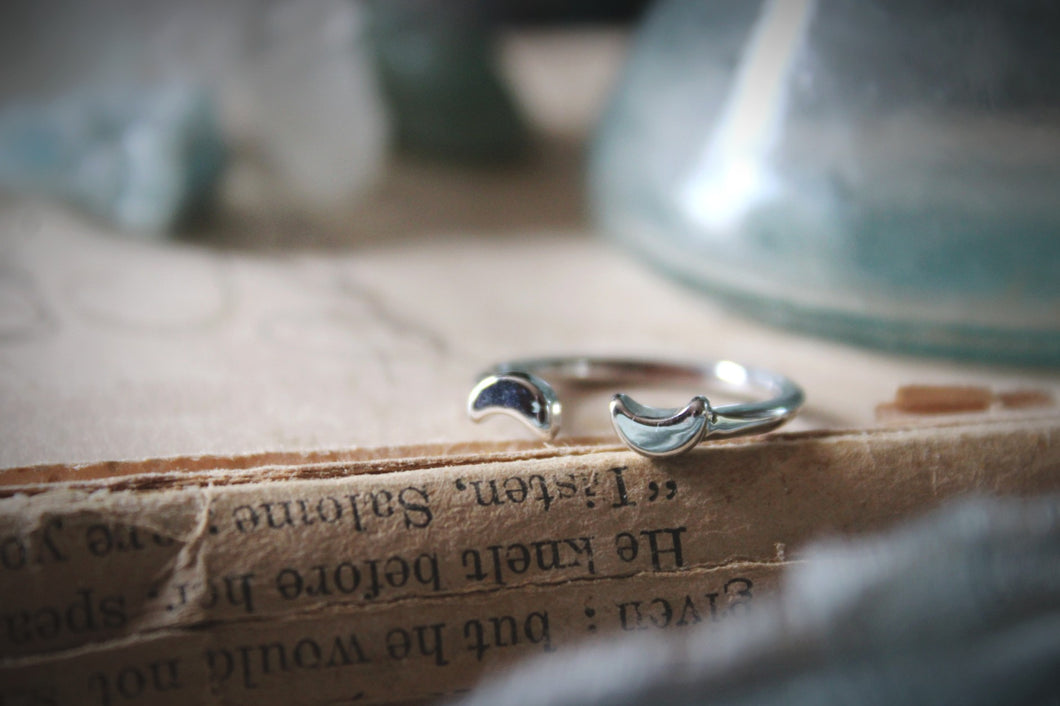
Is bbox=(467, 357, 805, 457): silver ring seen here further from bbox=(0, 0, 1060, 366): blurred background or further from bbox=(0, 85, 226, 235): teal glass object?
bbox=(0, 85, 226, 235): teal glass object

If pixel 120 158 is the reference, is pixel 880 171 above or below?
below

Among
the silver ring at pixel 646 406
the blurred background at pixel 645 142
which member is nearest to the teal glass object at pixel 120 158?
the blurred background at pixel 645 142

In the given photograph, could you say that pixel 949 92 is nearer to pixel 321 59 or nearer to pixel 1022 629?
pixel 1022 629

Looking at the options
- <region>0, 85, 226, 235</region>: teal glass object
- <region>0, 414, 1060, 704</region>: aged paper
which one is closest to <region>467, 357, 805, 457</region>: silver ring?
<region>0, 414, 1060, 704</region>: aged paper

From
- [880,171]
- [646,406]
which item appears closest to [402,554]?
[646,406]

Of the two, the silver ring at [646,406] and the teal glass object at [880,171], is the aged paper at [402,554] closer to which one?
the silver ring at [646,406]

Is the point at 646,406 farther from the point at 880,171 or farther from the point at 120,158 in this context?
the point at 120,158

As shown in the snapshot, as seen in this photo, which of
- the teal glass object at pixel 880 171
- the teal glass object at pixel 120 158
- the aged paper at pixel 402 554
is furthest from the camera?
the teal glass object at pixel 120 158
